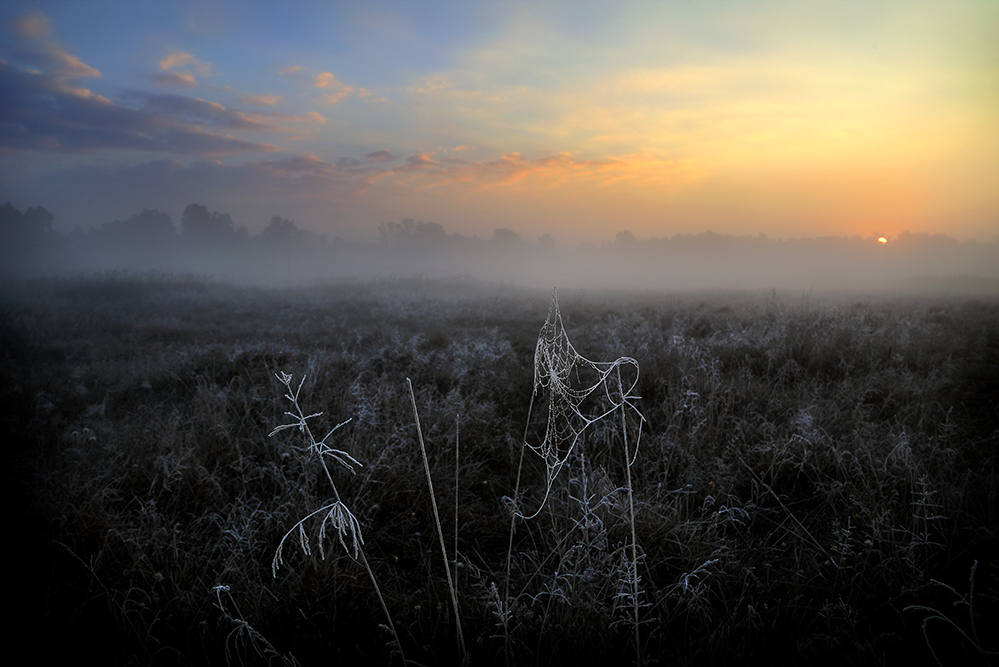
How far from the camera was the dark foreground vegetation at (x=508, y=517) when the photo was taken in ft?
7.11

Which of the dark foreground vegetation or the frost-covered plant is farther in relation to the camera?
the dark foreground vegetation

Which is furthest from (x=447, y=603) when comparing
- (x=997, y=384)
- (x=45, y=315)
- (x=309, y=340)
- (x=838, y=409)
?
(x=45, y=315)

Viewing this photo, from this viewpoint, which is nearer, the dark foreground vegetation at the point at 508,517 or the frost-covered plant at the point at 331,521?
the frost-covered plant at the point at 331,521

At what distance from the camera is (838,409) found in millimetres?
4719

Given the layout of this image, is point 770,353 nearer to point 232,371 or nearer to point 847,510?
point 847,510

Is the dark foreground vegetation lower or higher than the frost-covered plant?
lower

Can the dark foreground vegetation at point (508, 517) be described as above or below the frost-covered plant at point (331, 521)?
below

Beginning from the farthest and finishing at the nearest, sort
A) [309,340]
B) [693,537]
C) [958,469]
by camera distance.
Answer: [309,340], [958,469], [693,537]

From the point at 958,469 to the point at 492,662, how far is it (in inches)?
157

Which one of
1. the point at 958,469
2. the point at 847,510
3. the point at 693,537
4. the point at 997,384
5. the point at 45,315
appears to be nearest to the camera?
the point at 693,537

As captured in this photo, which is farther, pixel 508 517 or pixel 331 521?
pixel 508 517

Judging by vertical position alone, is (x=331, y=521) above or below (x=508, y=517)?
above

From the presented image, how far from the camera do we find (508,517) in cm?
332

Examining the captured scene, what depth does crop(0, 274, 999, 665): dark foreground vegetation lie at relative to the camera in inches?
85.4
